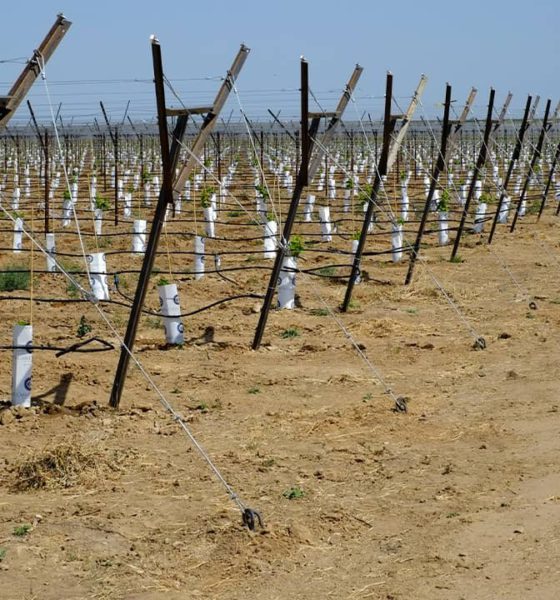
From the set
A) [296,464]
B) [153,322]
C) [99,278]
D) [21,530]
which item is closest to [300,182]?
[153,322]

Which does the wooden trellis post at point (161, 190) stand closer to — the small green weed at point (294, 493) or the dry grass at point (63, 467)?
the dry grass at point (63, 467)

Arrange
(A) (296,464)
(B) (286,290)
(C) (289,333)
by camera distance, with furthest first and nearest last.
A: (B) (286,290)
(C) (289,333)
(A) (296,464)

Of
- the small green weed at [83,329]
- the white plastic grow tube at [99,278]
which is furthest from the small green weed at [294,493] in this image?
the white plastic grow tube at [99,278]

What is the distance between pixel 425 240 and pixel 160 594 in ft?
55.1

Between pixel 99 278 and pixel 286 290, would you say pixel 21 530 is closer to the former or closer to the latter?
pixel 286 290

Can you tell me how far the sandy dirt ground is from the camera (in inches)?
208

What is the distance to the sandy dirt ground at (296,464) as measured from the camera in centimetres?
529

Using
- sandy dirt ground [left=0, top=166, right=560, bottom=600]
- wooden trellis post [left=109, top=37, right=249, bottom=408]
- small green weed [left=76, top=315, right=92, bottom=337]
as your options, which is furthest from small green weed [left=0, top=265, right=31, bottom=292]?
wooden trellis post [left=109, top=37, right=249, bottom=408]

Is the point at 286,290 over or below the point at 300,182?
below

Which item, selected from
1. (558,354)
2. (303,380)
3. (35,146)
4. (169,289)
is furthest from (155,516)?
(35,146)

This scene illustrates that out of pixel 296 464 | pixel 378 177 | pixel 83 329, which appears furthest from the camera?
pixel 378 177

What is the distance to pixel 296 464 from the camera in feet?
23.4

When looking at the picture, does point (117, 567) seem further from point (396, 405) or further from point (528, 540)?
point (396, 405)

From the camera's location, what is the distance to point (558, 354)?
10398 mm
